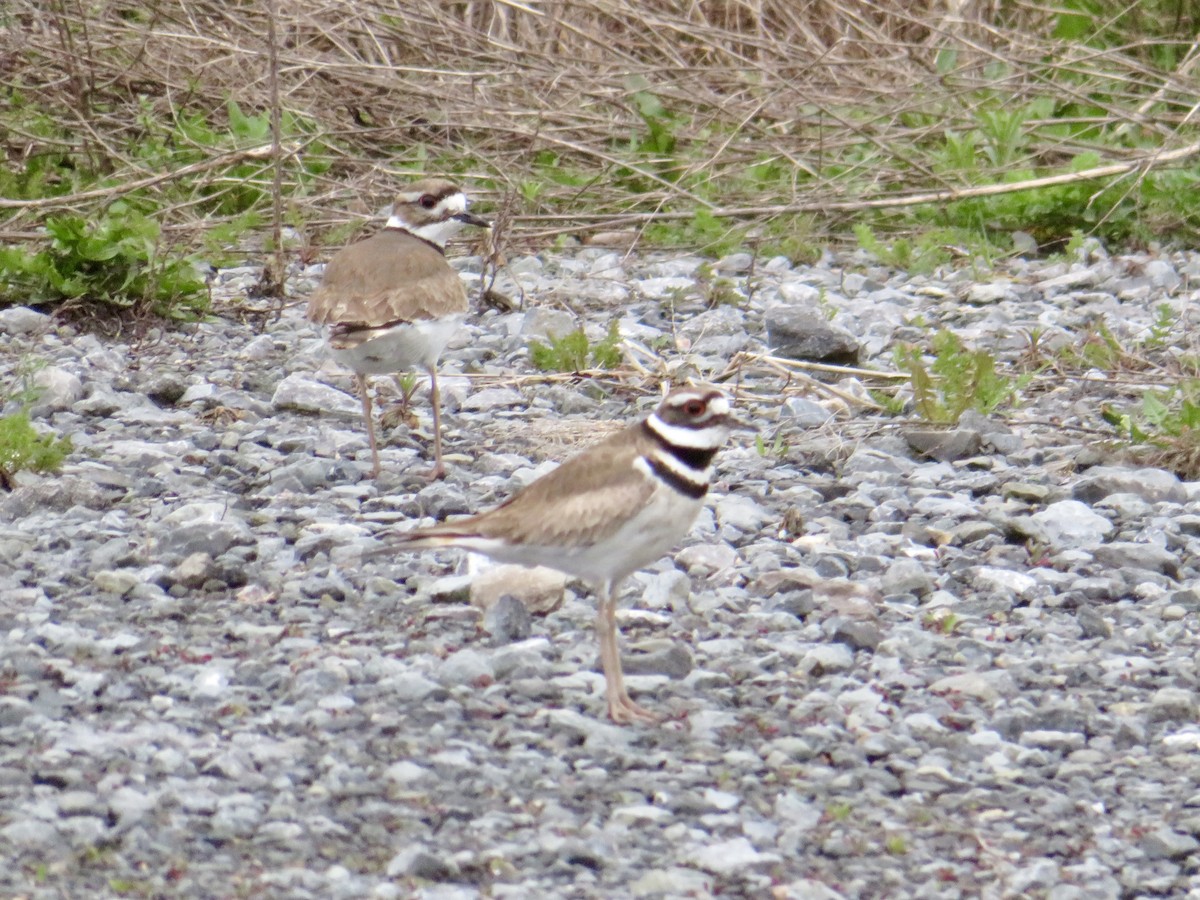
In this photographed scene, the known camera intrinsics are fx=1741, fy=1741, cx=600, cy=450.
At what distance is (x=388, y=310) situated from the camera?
6.48 meters

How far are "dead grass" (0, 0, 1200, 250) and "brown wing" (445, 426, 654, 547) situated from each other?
18.5 feet

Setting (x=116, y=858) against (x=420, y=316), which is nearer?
(x=116, y=858)

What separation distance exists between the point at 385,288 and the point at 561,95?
5.39m

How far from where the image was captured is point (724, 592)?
5215 millimetres

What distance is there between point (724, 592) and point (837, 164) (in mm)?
6114

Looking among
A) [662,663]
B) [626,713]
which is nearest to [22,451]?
[662,663]

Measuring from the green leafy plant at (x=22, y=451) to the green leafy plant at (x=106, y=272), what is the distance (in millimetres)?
2162

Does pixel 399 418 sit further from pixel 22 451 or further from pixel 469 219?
pixel 22 451

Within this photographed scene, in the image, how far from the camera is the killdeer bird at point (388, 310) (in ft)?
21.2

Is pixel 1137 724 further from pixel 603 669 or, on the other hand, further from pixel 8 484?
pixel 8 484

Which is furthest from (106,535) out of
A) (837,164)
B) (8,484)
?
(837,164)

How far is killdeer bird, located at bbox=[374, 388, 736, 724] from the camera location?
14.5 ft

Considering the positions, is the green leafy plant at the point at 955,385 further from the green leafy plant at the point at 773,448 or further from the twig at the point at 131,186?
the twig at the point at 131,186

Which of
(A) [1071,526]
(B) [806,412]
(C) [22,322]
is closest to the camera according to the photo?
(A) [1071,526]
